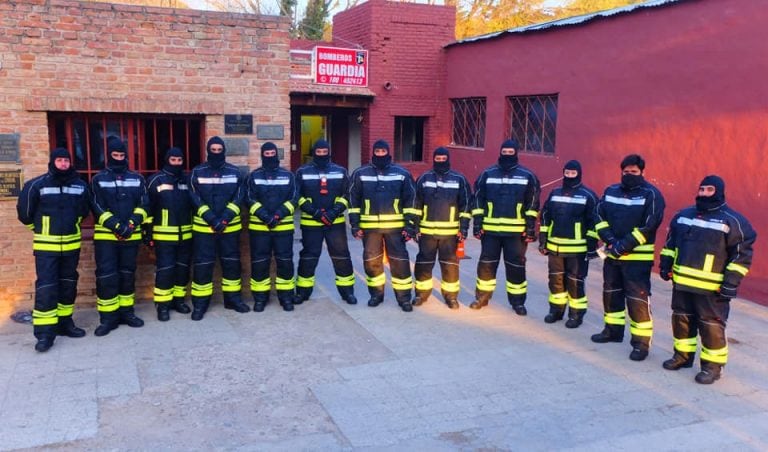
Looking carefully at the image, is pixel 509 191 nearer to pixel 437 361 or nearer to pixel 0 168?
pixel 437 361

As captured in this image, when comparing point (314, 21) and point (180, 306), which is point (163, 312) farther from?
point (314, 21)

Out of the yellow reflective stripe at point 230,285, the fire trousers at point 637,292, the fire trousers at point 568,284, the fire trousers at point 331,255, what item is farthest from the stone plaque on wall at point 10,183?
the fire trousers at point 637,292

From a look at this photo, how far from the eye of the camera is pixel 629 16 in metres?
10.7

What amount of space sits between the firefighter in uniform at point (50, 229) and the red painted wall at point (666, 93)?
8.21 metres

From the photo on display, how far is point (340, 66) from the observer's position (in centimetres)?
1473

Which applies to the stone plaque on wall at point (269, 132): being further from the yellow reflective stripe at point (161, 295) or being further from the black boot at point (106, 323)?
the black boot at point (106, 323)

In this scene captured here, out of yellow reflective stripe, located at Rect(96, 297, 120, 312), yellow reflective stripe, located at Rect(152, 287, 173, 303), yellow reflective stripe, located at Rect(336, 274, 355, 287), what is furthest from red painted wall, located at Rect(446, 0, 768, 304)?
yellow reflective stripe, located at Rect(96, 297, 120, 312)

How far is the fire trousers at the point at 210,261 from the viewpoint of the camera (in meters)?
7.59

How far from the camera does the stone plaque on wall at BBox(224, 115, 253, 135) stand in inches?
321

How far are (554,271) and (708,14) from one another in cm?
466

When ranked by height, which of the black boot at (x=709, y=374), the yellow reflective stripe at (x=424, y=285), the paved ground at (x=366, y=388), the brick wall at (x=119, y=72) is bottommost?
the paved ground at (x=366, y=388)

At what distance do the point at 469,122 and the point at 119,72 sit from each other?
357 inches

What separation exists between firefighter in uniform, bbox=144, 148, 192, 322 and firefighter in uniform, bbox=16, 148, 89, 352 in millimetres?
889

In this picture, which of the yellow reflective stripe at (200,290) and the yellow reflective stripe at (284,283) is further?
the yellow reflective stripe at (284,283)
